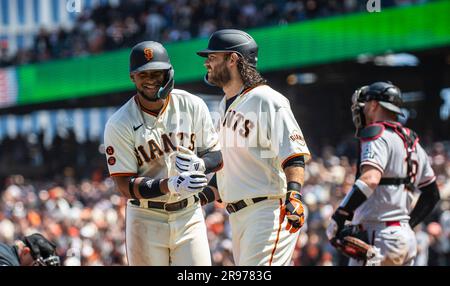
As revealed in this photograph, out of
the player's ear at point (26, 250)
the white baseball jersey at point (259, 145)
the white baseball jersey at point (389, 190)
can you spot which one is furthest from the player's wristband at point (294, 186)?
the player's ear at point (26, 250)

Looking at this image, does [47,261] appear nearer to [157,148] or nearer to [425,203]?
[157,148]

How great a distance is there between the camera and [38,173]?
29.5m

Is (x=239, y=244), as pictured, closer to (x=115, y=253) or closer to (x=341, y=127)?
(x=115, y=253)

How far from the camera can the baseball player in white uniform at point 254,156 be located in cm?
663

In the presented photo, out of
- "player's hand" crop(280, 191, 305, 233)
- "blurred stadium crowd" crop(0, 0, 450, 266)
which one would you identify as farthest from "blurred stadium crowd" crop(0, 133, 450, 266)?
"player's hand" crop(280, 191, 305, 233)

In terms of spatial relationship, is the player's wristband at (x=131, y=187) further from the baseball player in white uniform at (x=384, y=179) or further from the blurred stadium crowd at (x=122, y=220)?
the blurred stadium crowd at (x=122, y=220)

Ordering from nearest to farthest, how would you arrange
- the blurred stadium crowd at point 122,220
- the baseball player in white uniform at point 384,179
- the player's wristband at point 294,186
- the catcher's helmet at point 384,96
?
the player's wristband at point 294,186
the baseball player in white uniform at point 384,179
the catcher's helmet at point 384,96
the blurred stadium crowd at point 122,220

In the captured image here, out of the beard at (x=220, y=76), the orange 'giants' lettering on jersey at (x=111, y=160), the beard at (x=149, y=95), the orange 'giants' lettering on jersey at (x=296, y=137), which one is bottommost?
the orange 'giants' lettering on jersey at (x=111, y=160)

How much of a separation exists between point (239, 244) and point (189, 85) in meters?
19.9

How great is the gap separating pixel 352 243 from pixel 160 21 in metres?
19.2

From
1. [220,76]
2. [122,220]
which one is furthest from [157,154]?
[122,220]

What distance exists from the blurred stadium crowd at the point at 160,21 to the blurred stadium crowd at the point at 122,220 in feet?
12.4

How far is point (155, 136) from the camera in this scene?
6.71 m

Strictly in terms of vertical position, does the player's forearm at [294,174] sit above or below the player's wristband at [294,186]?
above
